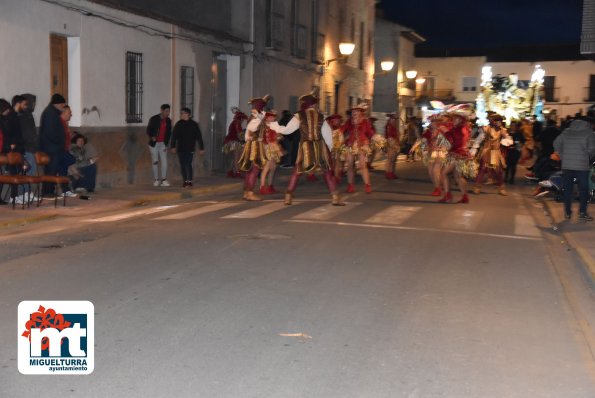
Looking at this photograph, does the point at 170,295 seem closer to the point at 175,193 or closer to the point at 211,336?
the point at 211,336

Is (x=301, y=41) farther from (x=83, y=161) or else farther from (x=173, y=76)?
(x=83, y=161)

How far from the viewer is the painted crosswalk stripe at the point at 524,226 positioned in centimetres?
1289

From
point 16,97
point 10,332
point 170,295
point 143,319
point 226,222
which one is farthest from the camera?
point 16,97

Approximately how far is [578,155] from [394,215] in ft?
10.7

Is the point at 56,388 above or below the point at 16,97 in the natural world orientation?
below

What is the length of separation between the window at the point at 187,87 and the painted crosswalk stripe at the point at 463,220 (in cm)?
965

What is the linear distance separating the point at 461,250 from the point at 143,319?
521cm

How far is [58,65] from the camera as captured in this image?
16766 mm

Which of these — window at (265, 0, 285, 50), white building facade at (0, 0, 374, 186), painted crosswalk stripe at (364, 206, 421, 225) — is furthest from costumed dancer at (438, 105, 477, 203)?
window at (265, 0, 285, 50)

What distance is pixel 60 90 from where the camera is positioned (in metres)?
16.8

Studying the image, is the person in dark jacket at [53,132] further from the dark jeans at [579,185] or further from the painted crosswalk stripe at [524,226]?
the dark jeans at [579,185]

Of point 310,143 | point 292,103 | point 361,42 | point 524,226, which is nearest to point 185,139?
point 310,143

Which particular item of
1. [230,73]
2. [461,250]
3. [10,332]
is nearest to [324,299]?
[10,332]

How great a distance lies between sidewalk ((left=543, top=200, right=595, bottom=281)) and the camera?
33.2 ft
